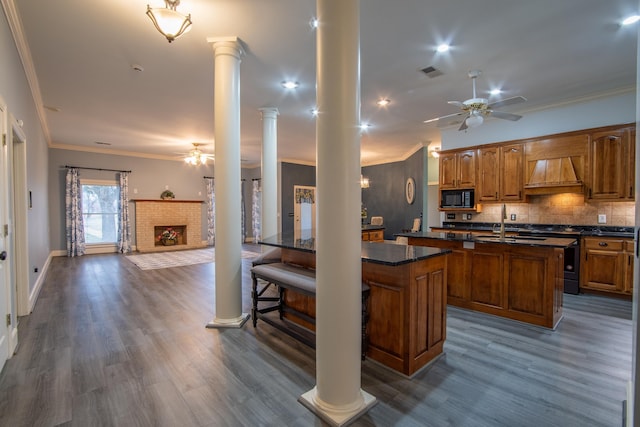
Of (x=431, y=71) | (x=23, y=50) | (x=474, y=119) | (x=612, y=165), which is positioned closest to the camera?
(x=23, y=50)

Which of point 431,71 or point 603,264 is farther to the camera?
point 603,264

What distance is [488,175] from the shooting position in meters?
5.58

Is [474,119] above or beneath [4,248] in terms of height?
above

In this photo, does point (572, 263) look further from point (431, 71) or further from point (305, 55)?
point (305, 55)

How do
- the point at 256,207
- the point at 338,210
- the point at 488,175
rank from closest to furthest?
the point at 338,210 → the point at 488,175 → the point at 256,207

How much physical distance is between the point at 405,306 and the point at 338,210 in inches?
38.3

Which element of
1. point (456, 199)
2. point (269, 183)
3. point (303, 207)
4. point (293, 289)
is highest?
point (269, 183)

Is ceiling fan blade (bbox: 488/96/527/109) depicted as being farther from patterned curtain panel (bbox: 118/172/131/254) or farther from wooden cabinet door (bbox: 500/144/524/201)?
patterned curtain panel (bbox: 118/172/131/254)

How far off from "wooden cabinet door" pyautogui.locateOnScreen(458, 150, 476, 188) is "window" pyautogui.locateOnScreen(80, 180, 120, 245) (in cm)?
888

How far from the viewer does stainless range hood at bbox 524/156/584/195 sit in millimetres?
4656

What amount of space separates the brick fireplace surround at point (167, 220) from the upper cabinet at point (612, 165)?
378 inches

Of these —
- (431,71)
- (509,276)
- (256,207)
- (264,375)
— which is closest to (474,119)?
(431,71)

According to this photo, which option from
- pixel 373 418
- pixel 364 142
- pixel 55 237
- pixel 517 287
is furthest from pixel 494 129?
pixel 55 237

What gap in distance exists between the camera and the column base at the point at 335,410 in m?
1.77
